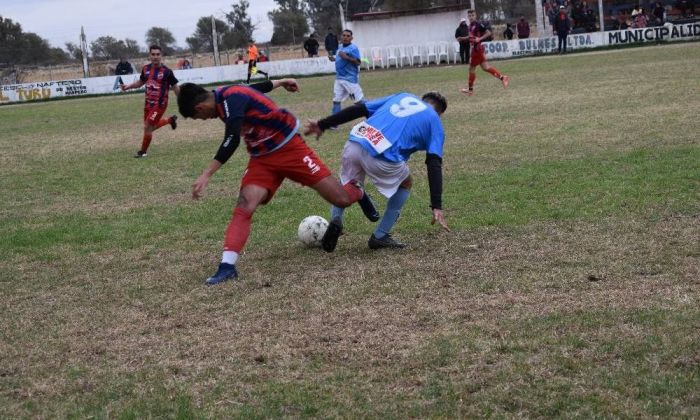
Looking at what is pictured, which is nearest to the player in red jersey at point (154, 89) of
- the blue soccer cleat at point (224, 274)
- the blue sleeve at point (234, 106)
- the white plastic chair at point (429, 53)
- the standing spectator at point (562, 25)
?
the blue sleeve at point (234, 106)

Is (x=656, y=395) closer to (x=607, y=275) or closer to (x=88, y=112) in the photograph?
(x=607, y=275)

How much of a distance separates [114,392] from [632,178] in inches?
275

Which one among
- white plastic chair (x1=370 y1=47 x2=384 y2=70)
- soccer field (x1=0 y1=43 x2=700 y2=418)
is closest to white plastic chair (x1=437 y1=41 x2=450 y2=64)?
white plastic chair (x1=370 y1=47 x2=384 y2=70)

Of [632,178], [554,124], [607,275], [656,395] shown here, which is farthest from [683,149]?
[656,395]

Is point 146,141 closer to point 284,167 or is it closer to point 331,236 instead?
point 331,236

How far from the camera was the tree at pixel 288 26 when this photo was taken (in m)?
67.9

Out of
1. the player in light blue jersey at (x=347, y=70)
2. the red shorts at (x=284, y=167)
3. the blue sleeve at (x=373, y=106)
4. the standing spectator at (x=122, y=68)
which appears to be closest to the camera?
the red shorts at (x=284, y=167)

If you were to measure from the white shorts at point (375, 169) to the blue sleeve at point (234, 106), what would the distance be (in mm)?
1092

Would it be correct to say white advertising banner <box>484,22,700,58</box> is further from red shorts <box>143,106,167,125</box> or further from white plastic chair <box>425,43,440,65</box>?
red shorts <box>143,106,167,125</box>

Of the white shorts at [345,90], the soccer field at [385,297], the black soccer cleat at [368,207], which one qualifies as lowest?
the soccer field at [385,297]

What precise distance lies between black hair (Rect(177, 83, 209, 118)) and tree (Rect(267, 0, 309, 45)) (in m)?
56.3

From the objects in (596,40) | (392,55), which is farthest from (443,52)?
(596,40)

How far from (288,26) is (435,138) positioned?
6506 cm

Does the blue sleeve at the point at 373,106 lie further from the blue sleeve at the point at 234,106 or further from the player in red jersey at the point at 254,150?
the blue sleeve at the point at 234,106
